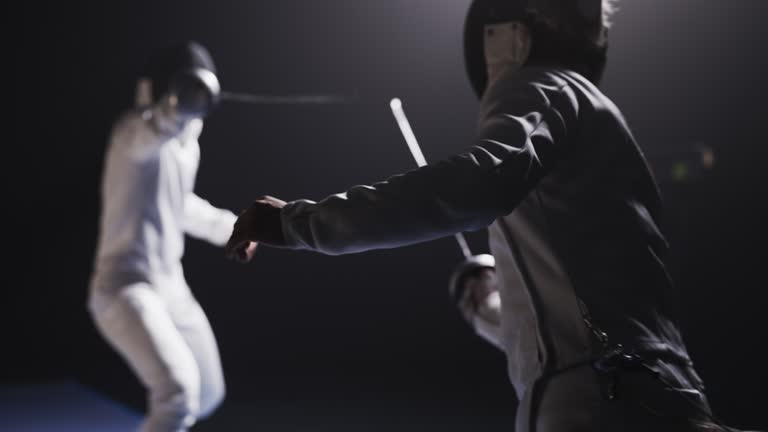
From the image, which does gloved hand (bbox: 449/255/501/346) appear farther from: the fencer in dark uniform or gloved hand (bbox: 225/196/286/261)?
gloved hand (bbox: 225/196/286/261)

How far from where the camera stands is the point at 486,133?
0.98 m

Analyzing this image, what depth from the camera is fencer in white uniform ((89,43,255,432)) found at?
2.41m

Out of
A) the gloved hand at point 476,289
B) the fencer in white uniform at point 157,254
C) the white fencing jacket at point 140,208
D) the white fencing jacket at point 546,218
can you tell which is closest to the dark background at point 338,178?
the fencer in white uniform at point 157,254

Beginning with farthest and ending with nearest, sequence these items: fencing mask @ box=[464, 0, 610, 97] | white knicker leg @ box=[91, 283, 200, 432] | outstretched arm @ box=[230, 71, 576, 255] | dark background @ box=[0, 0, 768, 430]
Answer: dark background @ box=[0, 0, 768, 430], white knicker leg @ box=[91, 283, 200, 432], fencing mask @ box=[464, 0, 610, 97], outstretched arm @ box=[230, 71, 576, 255]

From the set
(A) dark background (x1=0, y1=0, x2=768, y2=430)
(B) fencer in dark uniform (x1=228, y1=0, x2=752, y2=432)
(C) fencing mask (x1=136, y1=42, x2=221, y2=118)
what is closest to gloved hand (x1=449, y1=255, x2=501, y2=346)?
(B) fencer in dark uniform (x1=228, y1=0, x2=752, y2=432)

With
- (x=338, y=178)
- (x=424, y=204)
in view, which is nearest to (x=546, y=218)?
(x=424, y=204)

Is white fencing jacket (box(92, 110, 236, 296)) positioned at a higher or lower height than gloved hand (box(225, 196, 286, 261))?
lower

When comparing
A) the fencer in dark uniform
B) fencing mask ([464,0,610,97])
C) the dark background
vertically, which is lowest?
the dark background

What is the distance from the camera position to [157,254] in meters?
2.71

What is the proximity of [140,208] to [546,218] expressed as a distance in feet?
6.67

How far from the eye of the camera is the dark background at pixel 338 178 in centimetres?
368

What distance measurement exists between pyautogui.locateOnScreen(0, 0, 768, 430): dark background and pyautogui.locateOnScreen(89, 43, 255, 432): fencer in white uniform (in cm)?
110

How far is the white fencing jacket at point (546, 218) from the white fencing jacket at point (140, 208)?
1.83m

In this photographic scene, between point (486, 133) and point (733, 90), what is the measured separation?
128 inches
